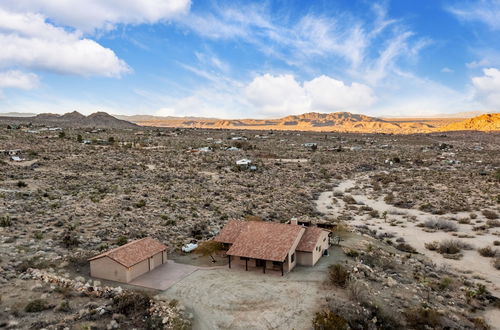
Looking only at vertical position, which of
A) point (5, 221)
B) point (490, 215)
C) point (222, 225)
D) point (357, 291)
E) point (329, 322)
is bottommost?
point (490, 215)

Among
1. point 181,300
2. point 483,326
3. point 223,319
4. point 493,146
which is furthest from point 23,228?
point 493,146

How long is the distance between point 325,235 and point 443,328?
8.07m

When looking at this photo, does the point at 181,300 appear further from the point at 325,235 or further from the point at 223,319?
the point at 325,235

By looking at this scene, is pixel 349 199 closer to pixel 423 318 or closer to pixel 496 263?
pixel 496 263

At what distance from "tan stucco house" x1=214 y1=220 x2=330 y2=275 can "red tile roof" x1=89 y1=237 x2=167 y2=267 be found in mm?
3872

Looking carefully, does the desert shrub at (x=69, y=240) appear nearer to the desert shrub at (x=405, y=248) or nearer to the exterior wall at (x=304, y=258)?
the exterior wall at (x=304, y=258)

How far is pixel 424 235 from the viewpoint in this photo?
29.3 m

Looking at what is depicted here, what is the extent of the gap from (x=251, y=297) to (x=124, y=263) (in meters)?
6.16

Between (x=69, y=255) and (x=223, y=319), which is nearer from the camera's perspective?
(x=223, y=319)

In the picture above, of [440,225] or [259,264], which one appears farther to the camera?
[440,225]

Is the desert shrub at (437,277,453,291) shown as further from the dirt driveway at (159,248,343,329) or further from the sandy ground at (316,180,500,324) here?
the dirt driveway at (159,248,343,329)

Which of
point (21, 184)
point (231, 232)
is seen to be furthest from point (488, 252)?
point (21, 184)

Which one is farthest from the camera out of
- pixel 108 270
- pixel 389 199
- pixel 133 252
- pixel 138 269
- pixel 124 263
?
pixel 389 199

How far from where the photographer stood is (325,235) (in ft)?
72.7
